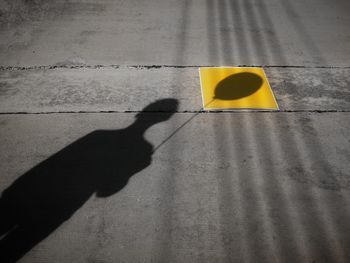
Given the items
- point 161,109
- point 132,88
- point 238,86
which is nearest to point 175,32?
point 132,88

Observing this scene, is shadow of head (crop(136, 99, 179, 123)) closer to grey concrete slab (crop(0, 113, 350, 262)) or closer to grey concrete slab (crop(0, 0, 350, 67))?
grey concrete slab (crop(0, 113, 350, 262))

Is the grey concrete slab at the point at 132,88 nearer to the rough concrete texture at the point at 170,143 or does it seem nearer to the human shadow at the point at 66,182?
the rough concrete texture at the point at 170,143

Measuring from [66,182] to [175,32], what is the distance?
15.1 feet

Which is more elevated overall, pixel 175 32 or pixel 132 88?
pixel 175 32

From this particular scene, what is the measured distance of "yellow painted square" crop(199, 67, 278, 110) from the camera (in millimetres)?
5336

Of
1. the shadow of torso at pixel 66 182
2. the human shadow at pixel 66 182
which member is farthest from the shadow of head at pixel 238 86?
the shadow of torso at pixel 66 182

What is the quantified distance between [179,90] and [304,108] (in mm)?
2138

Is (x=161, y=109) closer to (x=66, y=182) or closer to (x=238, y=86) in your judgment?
(x=238, y=86)

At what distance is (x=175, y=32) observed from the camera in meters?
7.43

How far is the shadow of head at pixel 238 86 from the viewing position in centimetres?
553

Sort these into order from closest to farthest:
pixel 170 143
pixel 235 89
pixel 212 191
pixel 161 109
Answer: pixel 212 191 → pixel 170 143 → pixel 161 109 → pixel 235 89

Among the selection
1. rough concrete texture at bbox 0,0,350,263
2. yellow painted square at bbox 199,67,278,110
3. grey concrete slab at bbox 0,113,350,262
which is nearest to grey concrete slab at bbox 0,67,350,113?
rough concrete texture at bbox 0,0,350,263

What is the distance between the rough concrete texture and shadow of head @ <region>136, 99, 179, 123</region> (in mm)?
27

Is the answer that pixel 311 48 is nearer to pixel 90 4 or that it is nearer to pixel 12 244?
pixel 90 4
